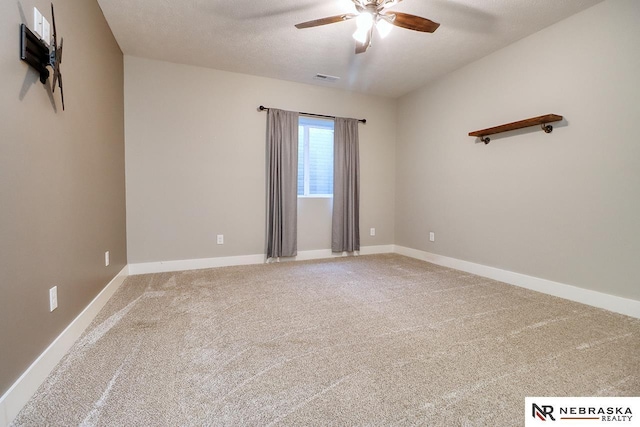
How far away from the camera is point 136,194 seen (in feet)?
10.5

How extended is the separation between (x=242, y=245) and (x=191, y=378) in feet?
7.90

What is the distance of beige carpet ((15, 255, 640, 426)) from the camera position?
1.13 m

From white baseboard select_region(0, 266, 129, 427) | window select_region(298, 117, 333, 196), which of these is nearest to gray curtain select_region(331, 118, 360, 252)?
window select_region(298, 117, 333, 196)

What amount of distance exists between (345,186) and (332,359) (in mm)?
2892

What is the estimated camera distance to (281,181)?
12.2 ft

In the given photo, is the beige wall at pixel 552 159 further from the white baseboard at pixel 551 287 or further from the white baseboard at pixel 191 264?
the white baseboard at pixel 191 264

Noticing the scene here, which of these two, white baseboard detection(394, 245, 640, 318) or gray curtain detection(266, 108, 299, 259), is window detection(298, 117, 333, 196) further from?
white baseboard detection(394, 245, 640, 318)

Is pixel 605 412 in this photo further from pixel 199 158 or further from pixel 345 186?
pixel 199 158

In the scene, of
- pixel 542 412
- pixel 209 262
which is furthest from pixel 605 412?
pixel 209 262

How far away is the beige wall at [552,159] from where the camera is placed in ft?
6.98

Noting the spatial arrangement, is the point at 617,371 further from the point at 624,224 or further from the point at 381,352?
the point at 624,224

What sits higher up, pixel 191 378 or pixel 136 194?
pixel 136 194

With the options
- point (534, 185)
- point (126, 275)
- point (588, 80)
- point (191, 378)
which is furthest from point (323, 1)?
point (126, 275)

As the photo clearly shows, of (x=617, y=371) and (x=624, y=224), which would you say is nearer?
(x=617, y=371)
